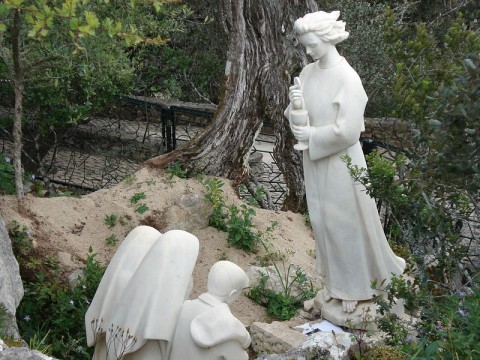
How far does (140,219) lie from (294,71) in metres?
2.28

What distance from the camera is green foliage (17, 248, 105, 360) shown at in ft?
19.9

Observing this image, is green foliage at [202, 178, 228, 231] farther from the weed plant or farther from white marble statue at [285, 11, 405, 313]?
white marble statue at [285, 11, 405, 313]

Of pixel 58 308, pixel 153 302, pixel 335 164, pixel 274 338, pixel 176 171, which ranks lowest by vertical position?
pixel 58 308

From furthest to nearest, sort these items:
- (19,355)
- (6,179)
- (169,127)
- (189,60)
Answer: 1. (189,60)
2. (169,127)
3. (6,179)
4. (19,355)

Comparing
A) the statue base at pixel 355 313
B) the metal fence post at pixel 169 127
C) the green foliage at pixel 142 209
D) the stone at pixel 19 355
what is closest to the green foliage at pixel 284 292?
the statue base at pixel 355 313

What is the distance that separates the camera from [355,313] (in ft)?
18.4

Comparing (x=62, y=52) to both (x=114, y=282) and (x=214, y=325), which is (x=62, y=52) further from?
(x=214, y=325)

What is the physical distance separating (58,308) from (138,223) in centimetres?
112

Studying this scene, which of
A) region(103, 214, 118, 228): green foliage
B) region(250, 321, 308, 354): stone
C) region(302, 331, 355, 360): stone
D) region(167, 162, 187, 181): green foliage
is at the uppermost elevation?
region(167, 162, 187, 181): green foliage

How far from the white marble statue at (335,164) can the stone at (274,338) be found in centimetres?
38

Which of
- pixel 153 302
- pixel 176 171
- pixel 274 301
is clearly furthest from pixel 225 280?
pixel 176 171

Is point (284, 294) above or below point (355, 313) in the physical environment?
below

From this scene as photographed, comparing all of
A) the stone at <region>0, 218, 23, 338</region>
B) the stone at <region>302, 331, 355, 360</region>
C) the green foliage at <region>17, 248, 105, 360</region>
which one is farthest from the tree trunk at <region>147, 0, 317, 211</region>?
the stone at <region>302, 331, 355, 360</region>

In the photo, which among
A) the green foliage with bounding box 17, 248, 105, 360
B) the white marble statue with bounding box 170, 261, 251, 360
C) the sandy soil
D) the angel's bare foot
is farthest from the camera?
the sandy soil
